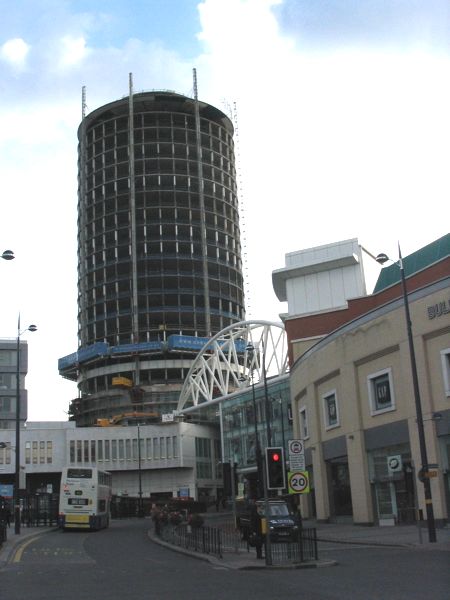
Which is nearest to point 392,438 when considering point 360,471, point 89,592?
point 360,471

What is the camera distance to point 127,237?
13475cm

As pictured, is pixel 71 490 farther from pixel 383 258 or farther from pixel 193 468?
pixel 193 468

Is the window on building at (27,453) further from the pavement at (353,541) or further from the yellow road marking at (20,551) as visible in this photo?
the pavement at (353,541)

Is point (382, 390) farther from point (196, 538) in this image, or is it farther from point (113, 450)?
point (113, 450)

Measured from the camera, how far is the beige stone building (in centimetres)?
3378

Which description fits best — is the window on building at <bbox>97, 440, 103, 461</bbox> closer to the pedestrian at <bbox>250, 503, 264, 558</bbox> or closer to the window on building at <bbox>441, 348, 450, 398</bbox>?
the window on building at <bbox>441, 348, 450, 398</bbox>

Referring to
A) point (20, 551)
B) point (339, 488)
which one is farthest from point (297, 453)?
point (339, 488)

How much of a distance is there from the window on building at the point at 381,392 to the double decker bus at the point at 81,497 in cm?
1809

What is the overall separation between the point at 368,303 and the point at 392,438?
1127 cm

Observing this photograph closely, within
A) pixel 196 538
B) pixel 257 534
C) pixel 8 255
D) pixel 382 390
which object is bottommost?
pixel 196 538

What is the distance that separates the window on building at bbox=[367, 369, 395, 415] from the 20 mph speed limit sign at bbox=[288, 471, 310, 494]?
48.9 feet

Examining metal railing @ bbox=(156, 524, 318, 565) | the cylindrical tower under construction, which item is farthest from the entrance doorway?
the cylindrical tower under construction

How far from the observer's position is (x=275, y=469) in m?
21.7

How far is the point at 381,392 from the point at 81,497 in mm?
19976
